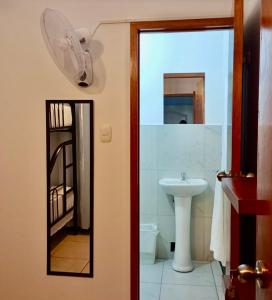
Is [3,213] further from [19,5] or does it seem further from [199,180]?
[199,180]

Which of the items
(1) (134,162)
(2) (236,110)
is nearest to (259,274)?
(2) (236,110)

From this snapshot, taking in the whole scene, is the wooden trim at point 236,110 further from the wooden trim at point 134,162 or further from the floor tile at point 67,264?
the floor tile at point 67,264

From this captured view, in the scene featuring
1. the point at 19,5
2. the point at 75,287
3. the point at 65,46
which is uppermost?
the point at 19,5

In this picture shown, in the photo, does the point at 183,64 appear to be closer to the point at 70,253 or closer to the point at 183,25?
the point at 183,25

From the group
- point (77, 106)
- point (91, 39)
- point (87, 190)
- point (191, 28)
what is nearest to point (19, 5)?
point (91, 39)

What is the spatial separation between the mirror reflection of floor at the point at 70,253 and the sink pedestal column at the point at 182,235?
1.36 m

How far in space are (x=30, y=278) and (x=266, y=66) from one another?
2.14m

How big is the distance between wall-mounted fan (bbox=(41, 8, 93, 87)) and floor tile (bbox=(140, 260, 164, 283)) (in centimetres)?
201

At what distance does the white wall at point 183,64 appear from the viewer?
355cm

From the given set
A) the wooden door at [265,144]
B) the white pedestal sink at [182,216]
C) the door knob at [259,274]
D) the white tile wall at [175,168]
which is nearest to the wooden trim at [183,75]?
the white tile wall at [175,168]

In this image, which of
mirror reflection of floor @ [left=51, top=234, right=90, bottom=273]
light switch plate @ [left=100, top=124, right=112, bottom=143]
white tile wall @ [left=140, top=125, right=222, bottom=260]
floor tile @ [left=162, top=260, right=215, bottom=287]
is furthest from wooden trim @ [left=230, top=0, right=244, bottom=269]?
white tile wall @ [left=140, top=125, right=222, bottom=260]

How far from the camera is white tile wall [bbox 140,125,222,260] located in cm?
360

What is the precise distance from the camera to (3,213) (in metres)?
2.37

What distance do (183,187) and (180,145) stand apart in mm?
488
